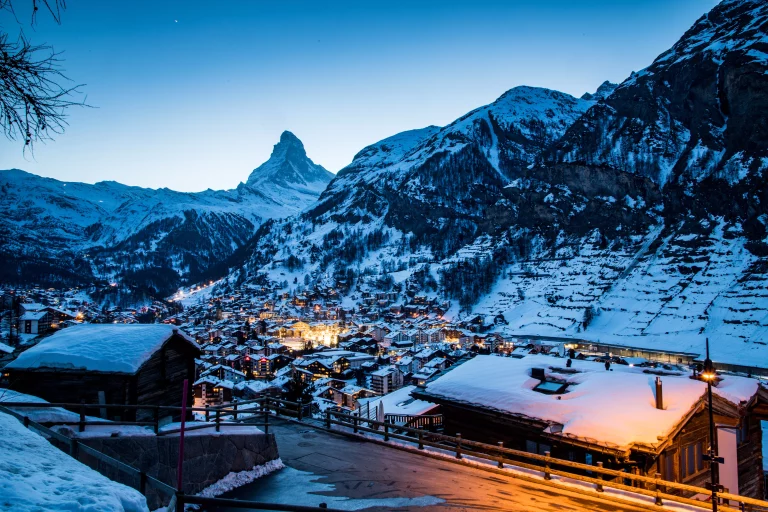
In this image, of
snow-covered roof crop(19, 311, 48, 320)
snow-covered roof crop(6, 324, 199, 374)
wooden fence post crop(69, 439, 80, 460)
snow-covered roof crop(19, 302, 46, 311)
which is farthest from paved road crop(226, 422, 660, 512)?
snow-covered roof crop(19, 302, 46, 311)

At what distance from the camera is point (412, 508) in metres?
8.31

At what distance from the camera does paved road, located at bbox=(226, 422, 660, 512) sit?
341 inches

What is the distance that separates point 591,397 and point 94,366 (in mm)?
15925

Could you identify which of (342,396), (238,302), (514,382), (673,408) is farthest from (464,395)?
(238,302)

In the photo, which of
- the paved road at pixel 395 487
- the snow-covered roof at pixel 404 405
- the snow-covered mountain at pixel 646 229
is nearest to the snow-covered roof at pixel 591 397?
the snow-covered roof at pixel 404 405

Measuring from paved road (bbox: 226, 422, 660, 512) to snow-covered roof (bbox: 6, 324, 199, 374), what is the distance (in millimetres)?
6074

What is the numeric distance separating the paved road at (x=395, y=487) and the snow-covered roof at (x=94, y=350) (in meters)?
6.07

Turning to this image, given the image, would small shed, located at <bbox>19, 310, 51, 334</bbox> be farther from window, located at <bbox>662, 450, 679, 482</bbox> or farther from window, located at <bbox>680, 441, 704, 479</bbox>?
window, located at <bbox>680, 441, 704, 479</bbox>

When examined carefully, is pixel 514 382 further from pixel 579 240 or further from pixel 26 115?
pixel 579 240

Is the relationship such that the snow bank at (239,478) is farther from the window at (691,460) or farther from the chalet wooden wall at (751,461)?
the chalet wooden wall at (751,461)

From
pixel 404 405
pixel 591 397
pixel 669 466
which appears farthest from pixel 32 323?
pixel 669 466

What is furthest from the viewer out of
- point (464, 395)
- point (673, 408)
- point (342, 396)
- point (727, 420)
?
point (342, 396)

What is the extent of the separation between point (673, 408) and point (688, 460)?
7.74ft

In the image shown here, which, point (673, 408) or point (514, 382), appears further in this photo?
point (514, 382)
